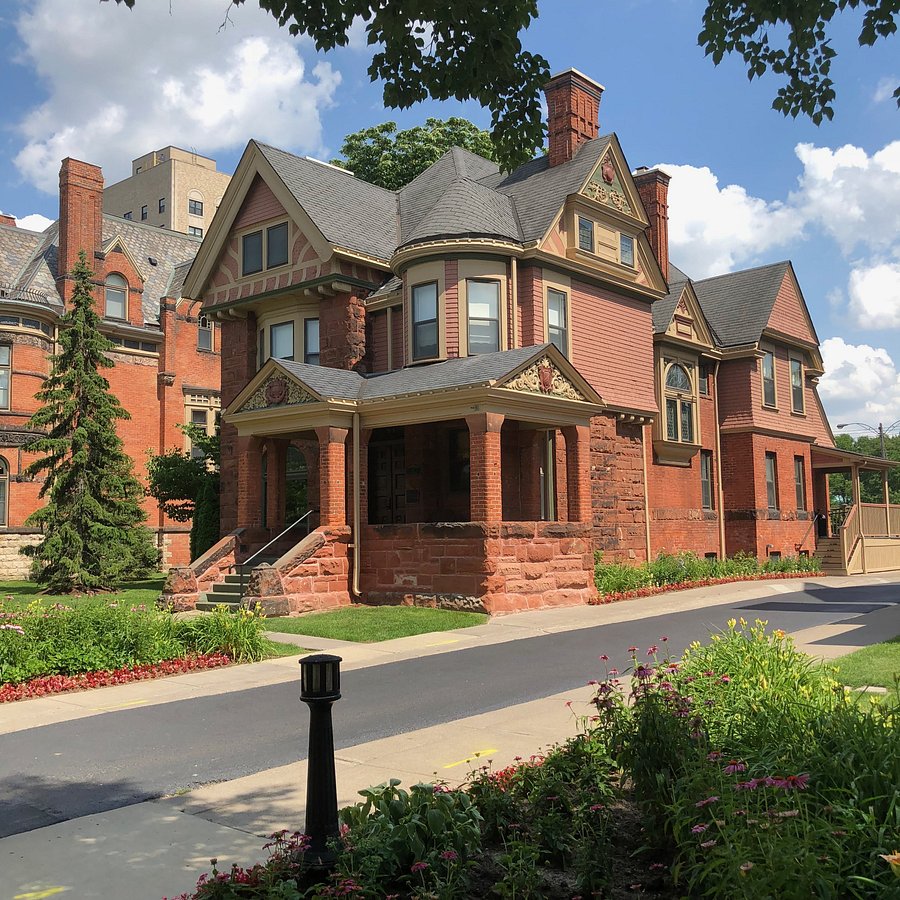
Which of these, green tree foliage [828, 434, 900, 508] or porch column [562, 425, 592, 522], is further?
green tree foliage [828, 434, 900, 508]

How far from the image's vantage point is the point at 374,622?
57.1ft

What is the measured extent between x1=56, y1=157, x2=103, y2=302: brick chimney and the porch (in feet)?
101

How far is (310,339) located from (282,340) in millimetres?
982

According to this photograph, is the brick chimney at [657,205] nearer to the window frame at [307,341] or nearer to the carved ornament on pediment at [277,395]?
the window frame at [307,341]

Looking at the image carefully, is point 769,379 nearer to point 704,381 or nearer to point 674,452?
point 704,381

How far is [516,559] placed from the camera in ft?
64.3

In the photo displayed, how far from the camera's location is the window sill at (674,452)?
1124 inches

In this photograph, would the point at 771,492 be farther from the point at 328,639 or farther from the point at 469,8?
the point at 469,8

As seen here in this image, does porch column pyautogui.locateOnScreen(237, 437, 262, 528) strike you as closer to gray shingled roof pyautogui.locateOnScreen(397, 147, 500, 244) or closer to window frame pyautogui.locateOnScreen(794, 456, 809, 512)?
gray shingled roof pyautogui.locateOnScreen(397, 147, 500, 244)

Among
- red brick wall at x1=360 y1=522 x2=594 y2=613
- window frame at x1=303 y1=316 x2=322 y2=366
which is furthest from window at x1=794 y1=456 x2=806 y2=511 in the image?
window frame at x1=303 y1=316 x2=322 y2=366

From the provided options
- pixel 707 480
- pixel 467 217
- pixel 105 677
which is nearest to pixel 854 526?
pixel 707 480

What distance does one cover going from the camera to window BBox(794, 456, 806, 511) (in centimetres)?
3509

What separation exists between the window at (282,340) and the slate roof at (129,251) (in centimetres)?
1486

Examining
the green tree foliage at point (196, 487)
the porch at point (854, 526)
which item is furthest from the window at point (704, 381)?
the green tree foliage at point (196, 487)
